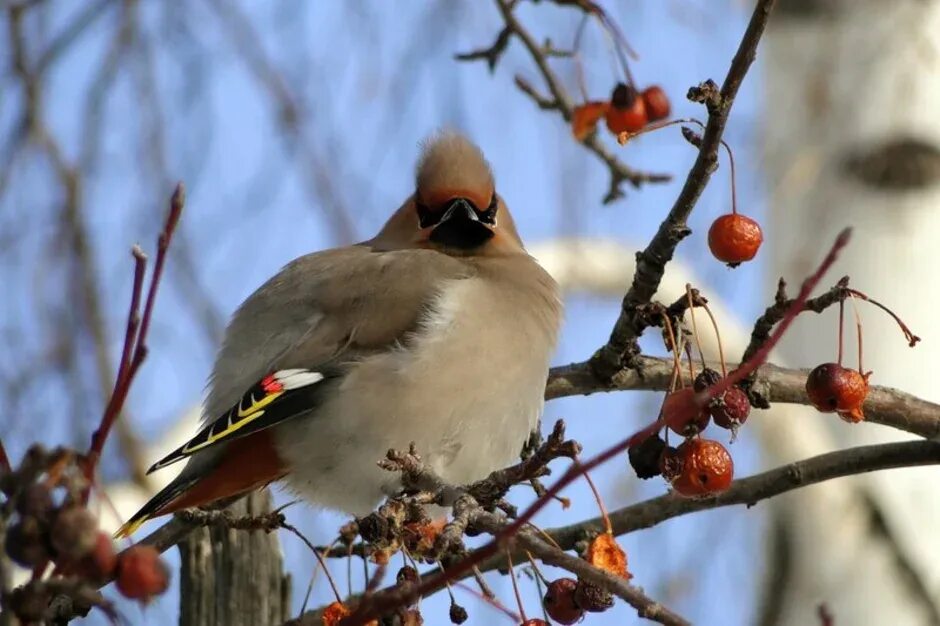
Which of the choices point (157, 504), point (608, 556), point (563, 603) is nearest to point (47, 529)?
point (608, 556)

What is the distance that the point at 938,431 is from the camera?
274cm

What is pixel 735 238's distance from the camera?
2.36 m

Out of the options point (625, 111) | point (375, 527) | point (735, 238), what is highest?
point (625, 111)

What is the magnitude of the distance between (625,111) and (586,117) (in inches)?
7.0

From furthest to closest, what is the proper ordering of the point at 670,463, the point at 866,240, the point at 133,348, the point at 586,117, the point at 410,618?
the point at 866,240 < the point at 586,117 < the point at 670,463 < the point at 410,618 < the point at 133,348

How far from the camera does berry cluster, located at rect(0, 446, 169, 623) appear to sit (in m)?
1.34

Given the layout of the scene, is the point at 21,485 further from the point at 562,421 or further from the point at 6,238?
the point at 6,238

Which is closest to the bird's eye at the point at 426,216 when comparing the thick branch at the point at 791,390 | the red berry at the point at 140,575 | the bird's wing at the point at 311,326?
the bird's wing at the point at 311,326

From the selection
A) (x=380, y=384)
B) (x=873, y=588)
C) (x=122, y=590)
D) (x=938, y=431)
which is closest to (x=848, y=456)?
(x=938, y=431)

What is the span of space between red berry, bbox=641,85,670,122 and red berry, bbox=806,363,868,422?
1.10m

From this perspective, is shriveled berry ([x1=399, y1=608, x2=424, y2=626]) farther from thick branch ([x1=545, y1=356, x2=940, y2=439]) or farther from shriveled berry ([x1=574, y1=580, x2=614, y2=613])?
thick branch ([x1=545, y1=356, x2=940, y2=439])

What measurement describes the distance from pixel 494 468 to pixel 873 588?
1670mm

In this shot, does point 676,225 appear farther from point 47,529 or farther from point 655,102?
point 47,529

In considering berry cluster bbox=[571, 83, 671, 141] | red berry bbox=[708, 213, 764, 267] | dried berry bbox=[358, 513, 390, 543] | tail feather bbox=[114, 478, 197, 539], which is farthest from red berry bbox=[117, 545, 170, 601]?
berry cluster bbox=[571, 83, 671, 141]
